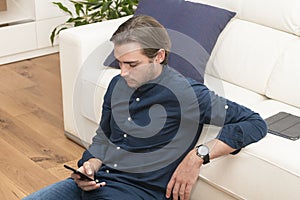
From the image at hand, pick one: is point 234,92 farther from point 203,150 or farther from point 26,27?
point 26,27

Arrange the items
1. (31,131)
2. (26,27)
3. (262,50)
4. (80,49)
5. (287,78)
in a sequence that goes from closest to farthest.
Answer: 1. (287,78)
2. (262,50)
3. (80,49)
4. (31,131)
5. (26,27)

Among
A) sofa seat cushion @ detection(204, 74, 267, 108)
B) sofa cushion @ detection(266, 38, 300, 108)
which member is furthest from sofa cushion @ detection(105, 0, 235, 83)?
sofa cushion @ detection(266, 38, 300, 108)

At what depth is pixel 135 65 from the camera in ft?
5.51

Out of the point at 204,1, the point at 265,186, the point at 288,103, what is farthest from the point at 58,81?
the point at 265,186

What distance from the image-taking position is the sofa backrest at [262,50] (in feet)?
7.43

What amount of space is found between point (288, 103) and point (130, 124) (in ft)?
2.56

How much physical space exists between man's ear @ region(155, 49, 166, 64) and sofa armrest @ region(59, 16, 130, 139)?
82 cm

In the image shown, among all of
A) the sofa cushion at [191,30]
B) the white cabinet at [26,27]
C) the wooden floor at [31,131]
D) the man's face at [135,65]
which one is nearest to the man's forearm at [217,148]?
the man's face at [135,65]

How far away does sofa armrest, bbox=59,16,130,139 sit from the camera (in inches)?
97.7

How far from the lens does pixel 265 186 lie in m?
1.76

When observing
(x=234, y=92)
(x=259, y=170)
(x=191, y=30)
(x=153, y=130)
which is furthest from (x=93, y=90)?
(x=259, y=170)

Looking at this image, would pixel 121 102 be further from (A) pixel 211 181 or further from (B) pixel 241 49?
(B) pixel 241 49

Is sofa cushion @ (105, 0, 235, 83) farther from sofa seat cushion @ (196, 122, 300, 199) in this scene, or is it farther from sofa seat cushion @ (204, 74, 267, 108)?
sofa seat cushion @ (196, 122, 300, 199)

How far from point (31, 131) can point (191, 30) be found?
102 cm
